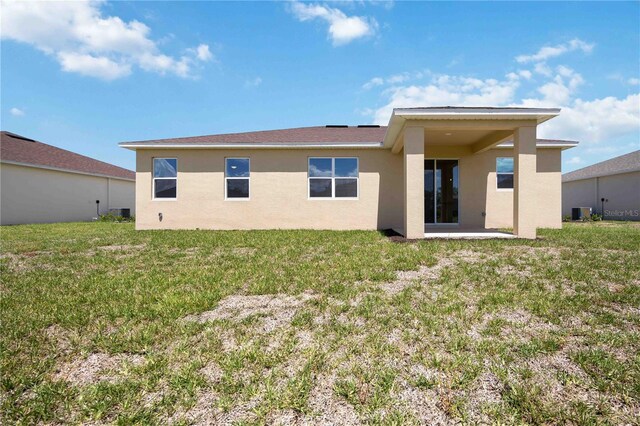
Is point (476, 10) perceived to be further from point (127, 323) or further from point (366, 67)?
point (127, 323)

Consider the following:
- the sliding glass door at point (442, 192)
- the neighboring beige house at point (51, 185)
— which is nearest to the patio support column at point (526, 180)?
the sliding glass door at point (442, 192)

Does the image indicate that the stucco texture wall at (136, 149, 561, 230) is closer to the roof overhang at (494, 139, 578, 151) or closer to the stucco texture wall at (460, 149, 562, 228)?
the stucco texture wall at (460, 149, 562, 228)

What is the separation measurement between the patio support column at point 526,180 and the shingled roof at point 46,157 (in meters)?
22.2

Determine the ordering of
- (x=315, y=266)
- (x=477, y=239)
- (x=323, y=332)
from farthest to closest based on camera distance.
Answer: (x=477, y=239) < (x=315, y=266) < (x=323, y=332)

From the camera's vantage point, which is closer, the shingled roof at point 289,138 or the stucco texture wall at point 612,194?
the shingled roof at point 289,138

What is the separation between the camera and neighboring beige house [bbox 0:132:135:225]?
15203 mm

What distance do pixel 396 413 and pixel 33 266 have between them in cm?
719

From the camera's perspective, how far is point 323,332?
296cm

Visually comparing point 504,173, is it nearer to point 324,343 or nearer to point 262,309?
point 262,309

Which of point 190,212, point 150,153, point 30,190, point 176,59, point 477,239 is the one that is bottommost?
point 477,239

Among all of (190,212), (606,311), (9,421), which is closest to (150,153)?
(190,212)

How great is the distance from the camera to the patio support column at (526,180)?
8.18 metres

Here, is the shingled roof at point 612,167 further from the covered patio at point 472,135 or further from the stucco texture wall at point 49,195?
the stucco texture wall at point 49,195

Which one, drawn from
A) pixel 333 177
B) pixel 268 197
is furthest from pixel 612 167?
pixel 268 197
